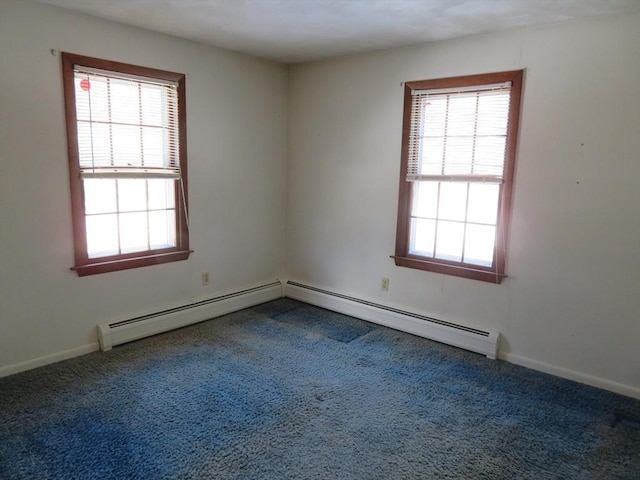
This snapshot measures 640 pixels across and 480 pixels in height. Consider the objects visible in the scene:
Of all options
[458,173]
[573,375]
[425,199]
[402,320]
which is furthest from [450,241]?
[573,375]

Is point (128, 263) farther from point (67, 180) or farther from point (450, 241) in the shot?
point (450, 241)

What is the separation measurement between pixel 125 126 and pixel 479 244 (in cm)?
282

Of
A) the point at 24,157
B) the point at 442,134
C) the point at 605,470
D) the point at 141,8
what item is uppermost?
the point at 141,8

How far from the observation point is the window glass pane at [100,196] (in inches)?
124

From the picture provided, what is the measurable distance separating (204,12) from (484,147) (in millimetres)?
2159

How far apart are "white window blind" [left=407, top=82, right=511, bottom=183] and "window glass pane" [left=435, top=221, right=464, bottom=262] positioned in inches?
15.0

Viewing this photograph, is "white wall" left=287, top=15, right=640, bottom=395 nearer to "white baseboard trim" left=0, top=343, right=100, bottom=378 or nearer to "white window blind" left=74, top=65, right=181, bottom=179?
"white window blind" left=74, top=65, right=181, bottom=179

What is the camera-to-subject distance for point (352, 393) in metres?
2.75

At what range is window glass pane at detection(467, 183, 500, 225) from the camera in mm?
3279

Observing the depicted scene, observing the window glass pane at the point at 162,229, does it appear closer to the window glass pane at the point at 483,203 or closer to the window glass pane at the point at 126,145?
the window glass pane at the point at 126,145

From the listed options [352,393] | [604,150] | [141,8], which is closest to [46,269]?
[141,8]

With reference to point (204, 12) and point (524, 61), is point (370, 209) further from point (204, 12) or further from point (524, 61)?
point (204, 12)

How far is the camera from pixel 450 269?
11.5ft

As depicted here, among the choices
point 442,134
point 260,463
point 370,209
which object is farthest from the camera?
point 370,209
